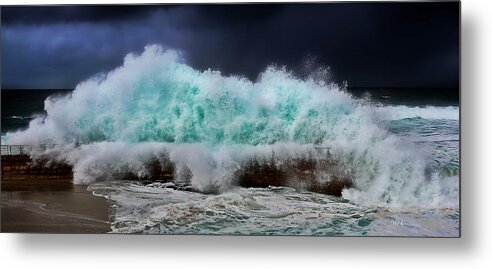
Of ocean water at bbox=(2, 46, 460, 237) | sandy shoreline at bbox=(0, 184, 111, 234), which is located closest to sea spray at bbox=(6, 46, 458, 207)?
ocean water at bbox=(2, 46, 460, 237)

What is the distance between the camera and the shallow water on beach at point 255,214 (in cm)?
277

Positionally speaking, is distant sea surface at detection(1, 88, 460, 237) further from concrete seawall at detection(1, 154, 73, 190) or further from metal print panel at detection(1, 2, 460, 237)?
concrete seawall at detection(1, 154, 73, 190)

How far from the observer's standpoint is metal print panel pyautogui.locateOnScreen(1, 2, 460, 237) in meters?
2.77

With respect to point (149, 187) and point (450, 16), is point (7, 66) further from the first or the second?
point (450, 16)

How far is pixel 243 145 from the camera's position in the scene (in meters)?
2.84

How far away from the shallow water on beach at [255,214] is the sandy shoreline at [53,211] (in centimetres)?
6

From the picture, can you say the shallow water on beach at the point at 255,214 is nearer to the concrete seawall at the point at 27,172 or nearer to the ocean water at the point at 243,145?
the ocean water at the point at 243,145

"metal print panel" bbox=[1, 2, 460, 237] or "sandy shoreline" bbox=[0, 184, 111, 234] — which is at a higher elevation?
"metal print panel" bbox=[1, 2, 460, 237]

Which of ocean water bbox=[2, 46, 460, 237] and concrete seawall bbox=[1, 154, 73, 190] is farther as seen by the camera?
concrete seawall bbox=[1, 154, 73, 190]

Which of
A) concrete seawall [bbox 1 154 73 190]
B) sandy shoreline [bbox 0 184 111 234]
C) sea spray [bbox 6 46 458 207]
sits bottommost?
sandy shoreline [bbox 0 184 111 234]

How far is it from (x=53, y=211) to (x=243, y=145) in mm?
958

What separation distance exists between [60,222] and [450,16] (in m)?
2.05

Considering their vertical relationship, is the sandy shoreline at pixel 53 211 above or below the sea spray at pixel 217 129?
below

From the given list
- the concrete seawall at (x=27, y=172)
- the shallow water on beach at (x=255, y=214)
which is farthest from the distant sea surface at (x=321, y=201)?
the concrete seawall at (x=27, y=172)
